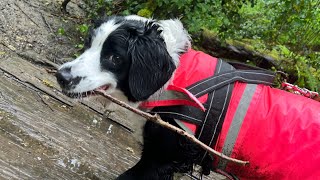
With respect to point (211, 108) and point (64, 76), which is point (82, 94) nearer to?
point (64, 76)

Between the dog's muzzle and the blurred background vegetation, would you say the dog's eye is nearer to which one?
the dog's muzzle

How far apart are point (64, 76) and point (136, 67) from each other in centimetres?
43

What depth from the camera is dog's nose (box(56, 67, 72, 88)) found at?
2637 mm

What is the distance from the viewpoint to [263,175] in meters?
2.83

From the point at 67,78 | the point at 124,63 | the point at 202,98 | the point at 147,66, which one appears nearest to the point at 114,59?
the point at 124,63

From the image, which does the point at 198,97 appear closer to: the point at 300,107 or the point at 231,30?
the point at 300,107

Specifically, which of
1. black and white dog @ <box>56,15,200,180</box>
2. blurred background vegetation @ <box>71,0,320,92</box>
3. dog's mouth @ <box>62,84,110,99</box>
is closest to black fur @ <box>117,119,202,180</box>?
black and white dog @ <box>56,15,200,180</box>

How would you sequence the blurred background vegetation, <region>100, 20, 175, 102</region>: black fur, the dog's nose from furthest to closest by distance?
the blurred background vegetation
<region>100, 20, 175, 102</region>: black fur
the dog's nose

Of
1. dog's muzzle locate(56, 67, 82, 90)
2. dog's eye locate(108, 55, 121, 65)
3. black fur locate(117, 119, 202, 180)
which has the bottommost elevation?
black fur locate(117, 119, 202, 180)

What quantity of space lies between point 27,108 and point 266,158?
6.36 feet

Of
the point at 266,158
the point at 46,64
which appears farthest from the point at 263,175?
the point at 46,64

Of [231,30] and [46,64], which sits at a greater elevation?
[231,30]

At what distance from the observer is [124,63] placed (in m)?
2.79

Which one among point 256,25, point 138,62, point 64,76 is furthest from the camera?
point 256,25
